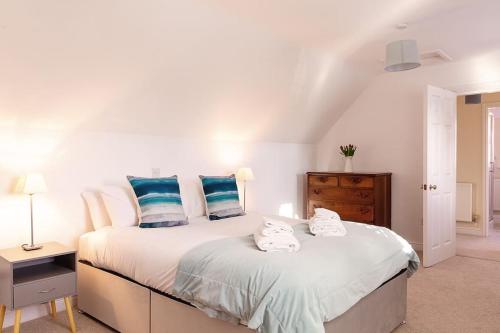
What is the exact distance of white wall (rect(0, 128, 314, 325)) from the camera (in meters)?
2.75

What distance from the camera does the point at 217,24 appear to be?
2.96 m

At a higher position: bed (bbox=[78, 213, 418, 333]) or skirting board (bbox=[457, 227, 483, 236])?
bed (bbox=[78, 213, 418, 333])

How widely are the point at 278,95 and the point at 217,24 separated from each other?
1.42 metres

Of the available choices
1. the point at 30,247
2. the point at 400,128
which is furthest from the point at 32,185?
the point at 400,128

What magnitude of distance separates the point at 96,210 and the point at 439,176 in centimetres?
359

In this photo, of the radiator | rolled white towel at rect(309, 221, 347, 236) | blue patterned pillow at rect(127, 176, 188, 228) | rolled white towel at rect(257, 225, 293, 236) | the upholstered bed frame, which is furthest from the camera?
the radiator

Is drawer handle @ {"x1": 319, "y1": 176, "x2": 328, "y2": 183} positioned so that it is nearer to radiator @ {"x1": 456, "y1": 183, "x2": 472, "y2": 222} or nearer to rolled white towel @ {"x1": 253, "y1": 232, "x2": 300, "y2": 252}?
radiator @ {"x1": 456, "y1": 183, "x2": 472, "y2": 222}

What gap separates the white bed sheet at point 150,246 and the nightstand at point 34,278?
21 cm

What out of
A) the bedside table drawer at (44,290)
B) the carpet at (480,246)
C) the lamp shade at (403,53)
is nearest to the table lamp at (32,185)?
the bedside table drawer at (44,290)

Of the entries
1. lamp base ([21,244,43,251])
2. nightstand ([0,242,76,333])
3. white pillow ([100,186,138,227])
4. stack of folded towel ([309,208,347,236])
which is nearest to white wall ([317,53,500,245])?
stack of folded towel ([309,208,347,236])

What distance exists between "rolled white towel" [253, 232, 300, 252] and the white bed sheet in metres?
0.44

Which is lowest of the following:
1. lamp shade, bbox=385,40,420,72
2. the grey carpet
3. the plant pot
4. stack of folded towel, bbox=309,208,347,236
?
the grey carpet

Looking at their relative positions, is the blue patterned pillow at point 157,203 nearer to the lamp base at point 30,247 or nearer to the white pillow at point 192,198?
the white pillow at point 192,198

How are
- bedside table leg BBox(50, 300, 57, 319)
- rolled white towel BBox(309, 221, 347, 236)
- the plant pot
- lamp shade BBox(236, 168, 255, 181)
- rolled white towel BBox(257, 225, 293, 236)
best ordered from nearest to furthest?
rolled white towel BBox(257, 225, 293, 236)
rolled white towel BBox(309, 221, 347, 236)
bedside table leg BBox(50, 300, 57, 319)
lamp shade BBox(236, 168, 255, 181)
the plant pot
